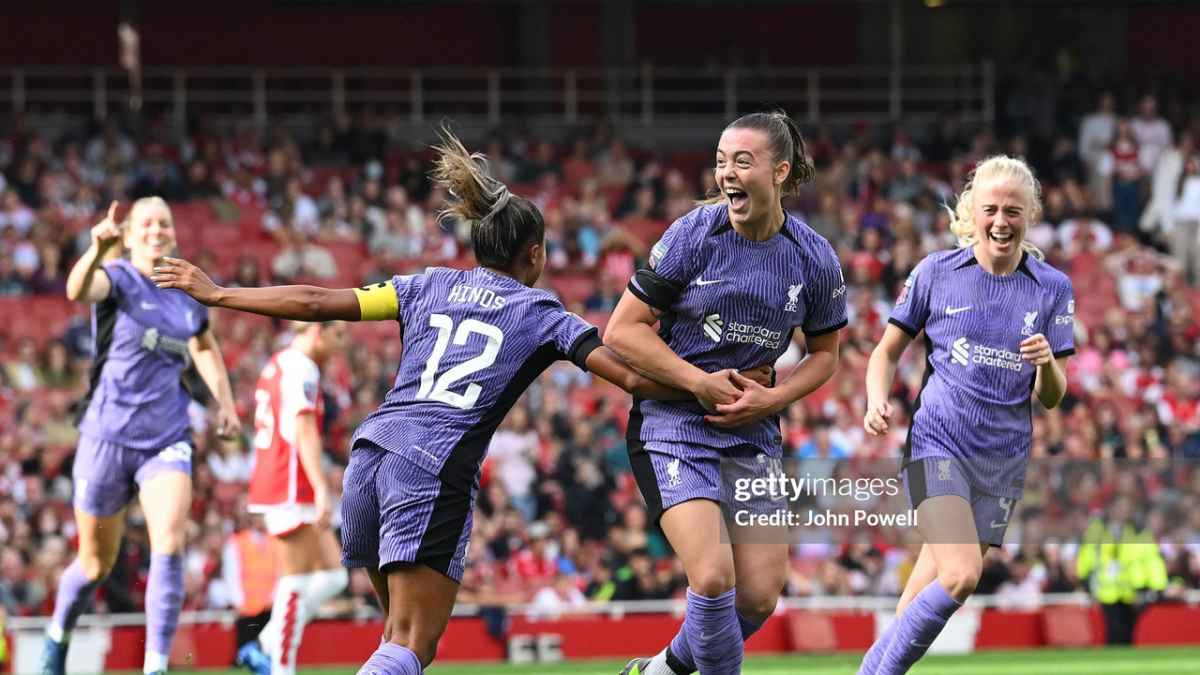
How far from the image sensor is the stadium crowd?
15750 millimetres

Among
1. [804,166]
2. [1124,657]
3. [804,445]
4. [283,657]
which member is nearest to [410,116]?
[804,445]

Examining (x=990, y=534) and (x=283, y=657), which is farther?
(x=283, y=657)

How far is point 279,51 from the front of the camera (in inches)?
1071

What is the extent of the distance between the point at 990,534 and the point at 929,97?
2020 cm

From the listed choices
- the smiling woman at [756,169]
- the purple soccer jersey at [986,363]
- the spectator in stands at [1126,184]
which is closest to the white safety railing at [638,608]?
the purple soccer jersey at [986,363]

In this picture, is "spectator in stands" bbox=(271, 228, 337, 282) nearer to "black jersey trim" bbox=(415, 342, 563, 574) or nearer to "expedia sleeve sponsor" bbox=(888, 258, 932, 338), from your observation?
"expedia sleeve sponsor" bbox=(888, 258, 932, 338)

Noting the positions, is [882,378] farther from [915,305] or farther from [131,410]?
[131,410]

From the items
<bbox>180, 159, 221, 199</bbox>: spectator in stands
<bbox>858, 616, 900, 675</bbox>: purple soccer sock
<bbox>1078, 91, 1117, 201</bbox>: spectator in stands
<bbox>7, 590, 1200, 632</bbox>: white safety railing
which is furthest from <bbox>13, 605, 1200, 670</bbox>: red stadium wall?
<bbox>1078, 91, 1117, 201</bbox>: spectator in stands

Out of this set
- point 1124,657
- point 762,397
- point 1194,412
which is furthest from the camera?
point 1194,412

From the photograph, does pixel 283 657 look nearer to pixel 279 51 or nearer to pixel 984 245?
pixel 984 245

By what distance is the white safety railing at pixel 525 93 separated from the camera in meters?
25.4

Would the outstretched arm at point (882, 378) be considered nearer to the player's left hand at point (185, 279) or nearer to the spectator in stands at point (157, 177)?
the player's left hand at point (185, 279)

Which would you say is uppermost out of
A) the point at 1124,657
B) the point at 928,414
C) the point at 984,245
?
the point at 984,245

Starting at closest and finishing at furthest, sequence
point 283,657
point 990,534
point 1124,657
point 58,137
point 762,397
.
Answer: point 762,397 < point 990,534 < point 283,657 < point 1124,657 < point 58,137
